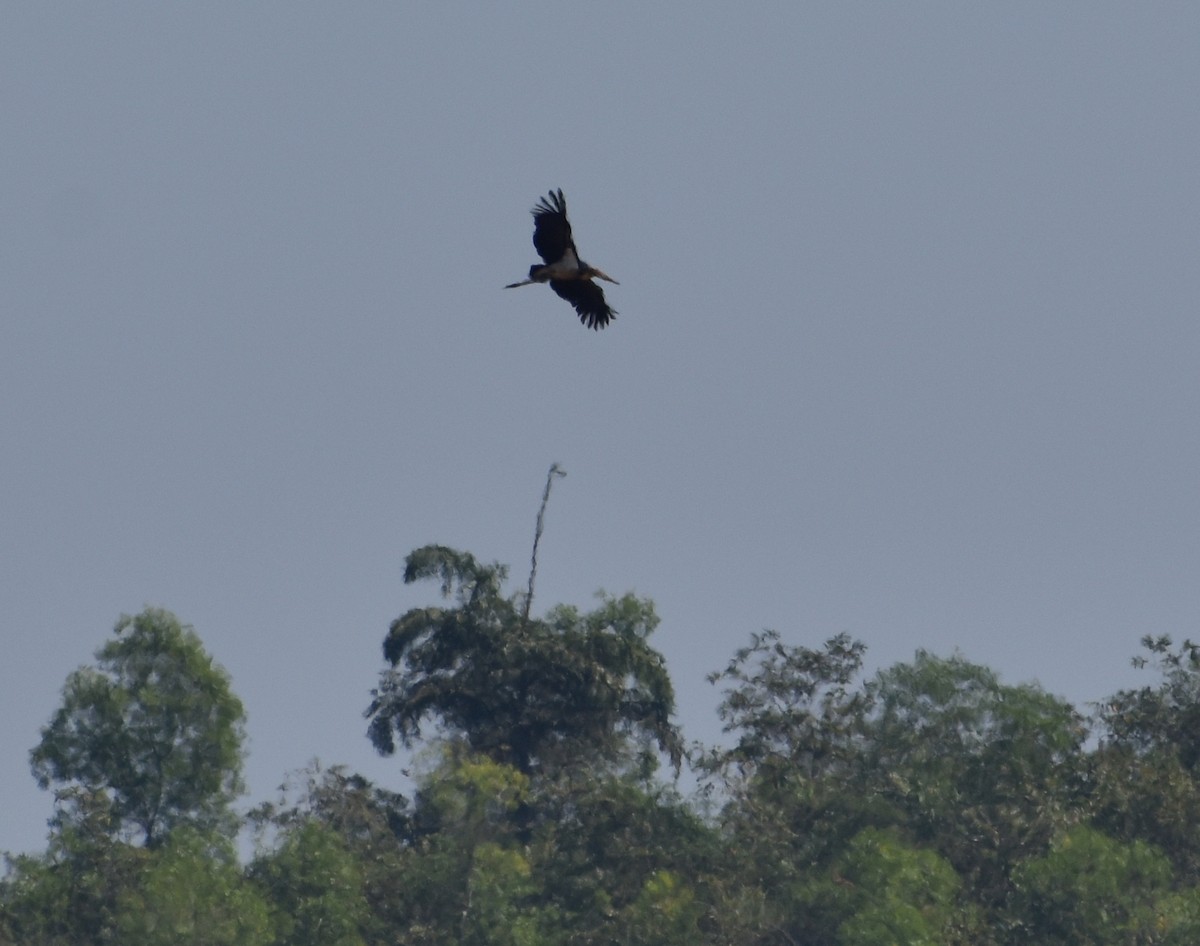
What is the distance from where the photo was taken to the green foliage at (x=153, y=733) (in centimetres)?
6209

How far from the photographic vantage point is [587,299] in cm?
3322

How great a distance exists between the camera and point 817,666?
65375mm

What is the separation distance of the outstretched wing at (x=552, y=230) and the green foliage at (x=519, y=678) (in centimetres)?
4180

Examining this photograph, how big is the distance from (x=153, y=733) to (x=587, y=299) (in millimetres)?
31553

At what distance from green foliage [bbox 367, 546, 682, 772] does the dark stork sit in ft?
134

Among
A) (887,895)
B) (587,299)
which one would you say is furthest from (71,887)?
(587,299)

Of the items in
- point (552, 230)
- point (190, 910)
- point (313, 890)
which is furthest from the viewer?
point (313, 890)

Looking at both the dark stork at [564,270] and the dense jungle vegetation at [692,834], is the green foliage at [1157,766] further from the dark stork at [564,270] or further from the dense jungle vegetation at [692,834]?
the dark stork at [564,270]

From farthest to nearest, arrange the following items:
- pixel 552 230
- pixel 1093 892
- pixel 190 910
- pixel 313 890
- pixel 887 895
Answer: pixel 313 890
pixel 190 910
pixel 1093 892
pixel 887 895
pixel 552 230

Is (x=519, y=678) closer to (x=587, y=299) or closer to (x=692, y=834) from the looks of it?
(x=692, y=834)

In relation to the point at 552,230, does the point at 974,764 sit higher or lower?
higher

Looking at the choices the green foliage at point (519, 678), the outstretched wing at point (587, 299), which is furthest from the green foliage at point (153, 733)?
the outstretched wing at point (587, 299)

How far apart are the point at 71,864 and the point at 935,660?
800 inches

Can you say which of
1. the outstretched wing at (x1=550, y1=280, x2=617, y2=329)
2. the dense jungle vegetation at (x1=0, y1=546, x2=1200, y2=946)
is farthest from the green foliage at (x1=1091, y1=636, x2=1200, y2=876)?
the outstretched wing at (x1=550, y1=280, x2=617, y2=329)
